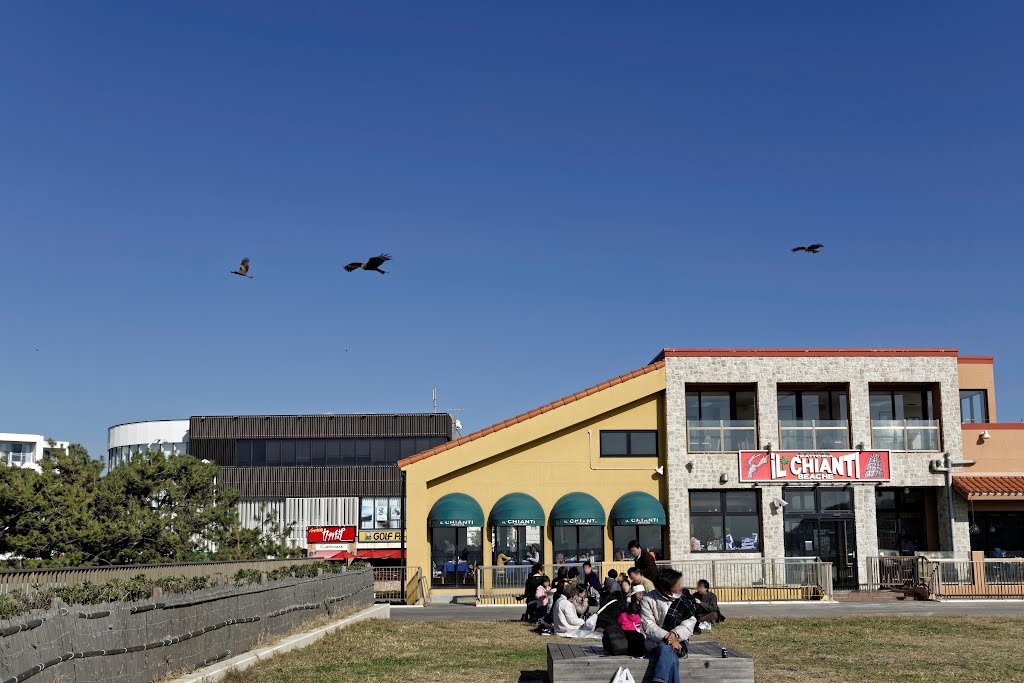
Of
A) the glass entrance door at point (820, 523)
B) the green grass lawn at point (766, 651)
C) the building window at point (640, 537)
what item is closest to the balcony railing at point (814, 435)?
the glass entrance door at point (820, 523)

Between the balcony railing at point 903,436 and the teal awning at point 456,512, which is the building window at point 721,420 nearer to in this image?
the balcony railing at point 903,436

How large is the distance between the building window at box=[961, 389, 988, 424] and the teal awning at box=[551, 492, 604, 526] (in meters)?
14.3

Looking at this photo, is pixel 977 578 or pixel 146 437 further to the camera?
pixel 146 437

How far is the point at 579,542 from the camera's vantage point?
3753 centimetres

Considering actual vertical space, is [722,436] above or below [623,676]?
above

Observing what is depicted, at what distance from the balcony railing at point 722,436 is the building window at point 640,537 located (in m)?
3.05

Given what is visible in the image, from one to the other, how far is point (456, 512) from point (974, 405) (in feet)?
64.3

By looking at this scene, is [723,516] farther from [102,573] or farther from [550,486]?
[102,573]

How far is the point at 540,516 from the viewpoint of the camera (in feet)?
121

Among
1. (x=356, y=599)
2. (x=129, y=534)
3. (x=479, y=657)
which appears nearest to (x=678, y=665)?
(x=479, y=657)

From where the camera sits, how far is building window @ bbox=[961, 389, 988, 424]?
132 ft

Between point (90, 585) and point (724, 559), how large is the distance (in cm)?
2536

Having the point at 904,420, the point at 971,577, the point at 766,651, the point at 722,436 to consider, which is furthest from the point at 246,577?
the point at 904,420

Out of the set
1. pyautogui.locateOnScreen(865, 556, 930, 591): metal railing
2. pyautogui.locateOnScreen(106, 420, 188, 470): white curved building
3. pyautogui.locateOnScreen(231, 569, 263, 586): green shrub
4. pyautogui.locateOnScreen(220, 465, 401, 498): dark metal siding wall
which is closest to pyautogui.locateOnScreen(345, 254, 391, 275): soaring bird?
pyautogui.locateOnScreen(231, 569, 263, 586): green shrub
